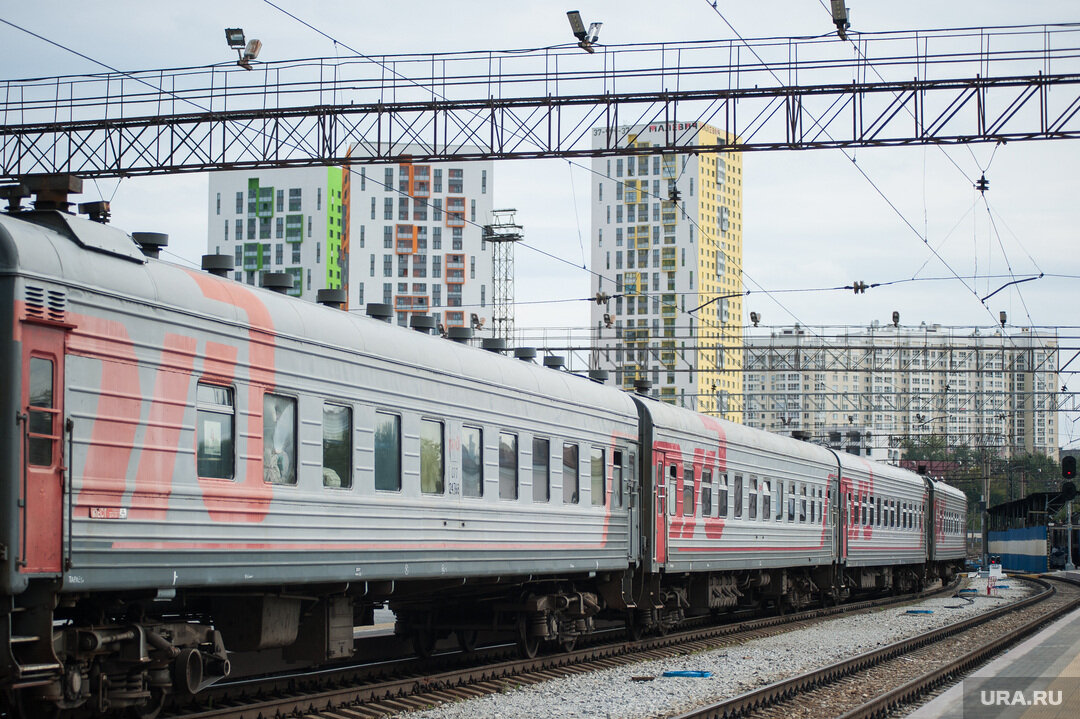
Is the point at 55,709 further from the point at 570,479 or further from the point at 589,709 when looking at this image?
the point at 570,479

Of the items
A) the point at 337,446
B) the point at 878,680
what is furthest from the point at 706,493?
the point at 337,446

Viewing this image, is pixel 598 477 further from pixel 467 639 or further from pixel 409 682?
pixel 409 682

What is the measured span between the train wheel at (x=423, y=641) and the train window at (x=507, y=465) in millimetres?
2305

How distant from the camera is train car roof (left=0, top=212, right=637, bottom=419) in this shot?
9.03m

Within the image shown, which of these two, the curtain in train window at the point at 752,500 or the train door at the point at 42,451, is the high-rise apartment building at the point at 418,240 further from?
the train door at the point at 42,451

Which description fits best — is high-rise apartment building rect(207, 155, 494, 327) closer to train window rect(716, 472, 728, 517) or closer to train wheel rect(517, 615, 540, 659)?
train window rect(716, 472, 728, 517)

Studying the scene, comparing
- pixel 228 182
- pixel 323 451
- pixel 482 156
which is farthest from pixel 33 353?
pixel 228 182

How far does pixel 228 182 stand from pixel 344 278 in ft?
72.7

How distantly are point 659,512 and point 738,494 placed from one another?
442cm

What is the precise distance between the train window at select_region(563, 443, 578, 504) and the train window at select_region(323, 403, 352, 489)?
16.9ft

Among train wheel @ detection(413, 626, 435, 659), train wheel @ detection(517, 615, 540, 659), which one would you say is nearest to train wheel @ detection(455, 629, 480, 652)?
train wheel @ detection(517, 615, 540, 659)

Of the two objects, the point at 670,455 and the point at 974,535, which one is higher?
the point at 670,455

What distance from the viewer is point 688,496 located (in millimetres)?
21375

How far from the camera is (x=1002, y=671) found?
16000 millimetres
